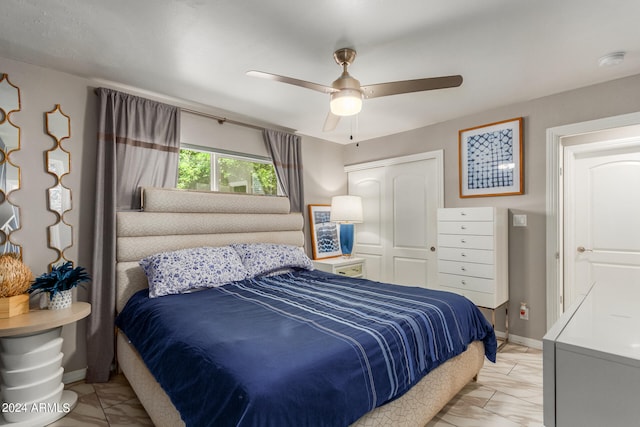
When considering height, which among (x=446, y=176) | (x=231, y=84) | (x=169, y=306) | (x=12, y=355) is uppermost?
(x=231, y=84)

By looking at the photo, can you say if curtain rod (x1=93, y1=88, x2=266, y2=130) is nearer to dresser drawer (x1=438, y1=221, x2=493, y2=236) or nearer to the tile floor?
dresser drawer (x1=438, y1=221, x2=493, y2=236)

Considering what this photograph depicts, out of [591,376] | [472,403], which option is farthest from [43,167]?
[472,403]

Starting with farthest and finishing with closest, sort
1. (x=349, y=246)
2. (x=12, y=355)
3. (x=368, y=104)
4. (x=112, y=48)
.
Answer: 1. (x=349, y=246)
2. (x=368, y=104)
3. (x=112, y=48)
4. (x=12, y=355)

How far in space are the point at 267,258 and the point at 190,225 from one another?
80 centimetres

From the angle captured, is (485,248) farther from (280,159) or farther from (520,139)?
(280,159)

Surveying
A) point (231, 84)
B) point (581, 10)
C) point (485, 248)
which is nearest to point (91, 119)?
point (231, 84)

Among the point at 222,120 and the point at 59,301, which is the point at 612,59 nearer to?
the point at 222,120

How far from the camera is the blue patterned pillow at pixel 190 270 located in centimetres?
238

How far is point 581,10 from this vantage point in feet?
5.85

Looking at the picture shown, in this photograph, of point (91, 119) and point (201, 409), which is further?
point (91, 119)

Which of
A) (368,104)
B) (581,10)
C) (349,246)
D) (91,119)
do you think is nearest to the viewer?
(581,10)

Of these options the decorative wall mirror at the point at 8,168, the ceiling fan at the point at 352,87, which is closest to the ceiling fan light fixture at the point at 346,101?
the ceiling fan at the point at 352,87

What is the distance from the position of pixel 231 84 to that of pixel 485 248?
2794mm

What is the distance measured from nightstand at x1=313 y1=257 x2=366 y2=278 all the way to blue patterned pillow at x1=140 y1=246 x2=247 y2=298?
1293 millimetres
